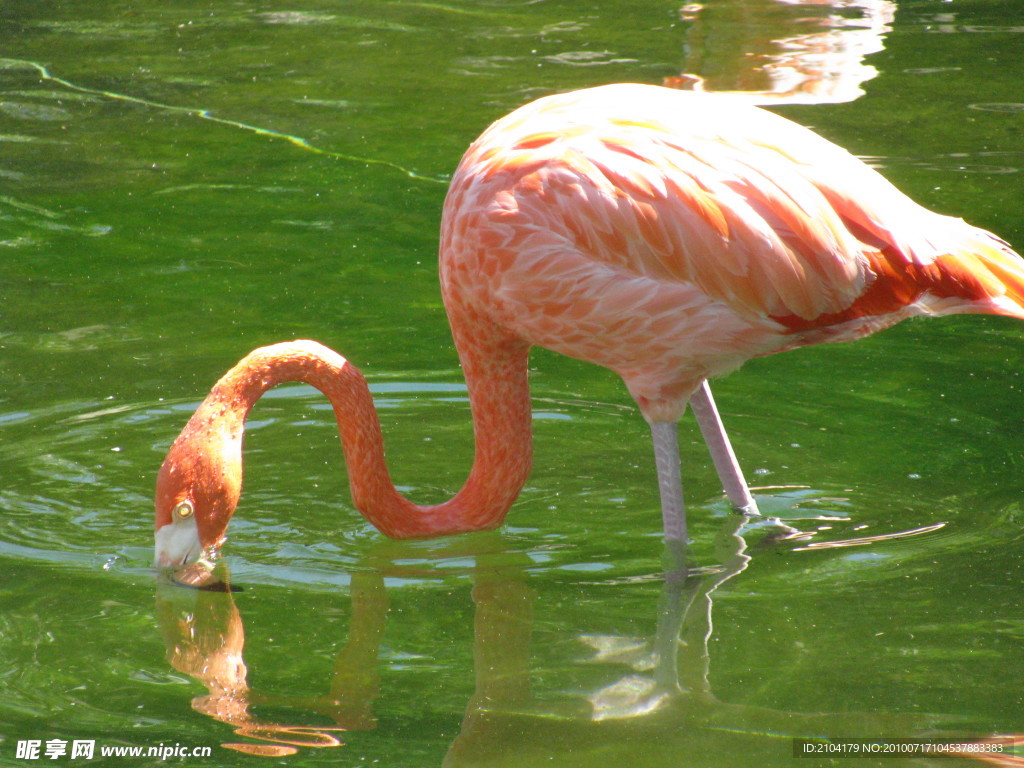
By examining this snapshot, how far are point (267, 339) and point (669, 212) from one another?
2.57m

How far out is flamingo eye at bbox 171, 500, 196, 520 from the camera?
4023mm

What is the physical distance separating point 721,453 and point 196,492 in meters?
1.72

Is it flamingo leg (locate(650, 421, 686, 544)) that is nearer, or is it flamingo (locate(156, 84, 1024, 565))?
flamingo (locate(156, 84, 1024, 565))

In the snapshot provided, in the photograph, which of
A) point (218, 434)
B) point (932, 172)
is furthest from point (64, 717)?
point (932, 172)

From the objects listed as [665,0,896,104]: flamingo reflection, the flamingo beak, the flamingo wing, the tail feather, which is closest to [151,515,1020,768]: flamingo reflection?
the flamingo beak

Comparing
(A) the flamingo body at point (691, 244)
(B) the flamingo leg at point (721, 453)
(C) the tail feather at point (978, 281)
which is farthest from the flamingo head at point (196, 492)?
(C) the tail feather at point (978, 281)

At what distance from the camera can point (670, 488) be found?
422cm

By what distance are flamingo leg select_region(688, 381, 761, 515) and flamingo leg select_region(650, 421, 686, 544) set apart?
35cm

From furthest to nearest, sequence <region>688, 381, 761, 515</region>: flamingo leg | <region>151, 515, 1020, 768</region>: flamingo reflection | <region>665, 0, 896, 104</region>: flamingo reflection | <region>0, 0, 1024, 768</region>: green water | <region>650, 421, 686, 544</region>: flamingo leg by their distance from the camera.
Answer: <region>665, 0, 896, 104</region>: flamingo reflection → <region>688, 381, 761, 515</region>: flamingo leg → <region>650, 421, 686, 544</region>: flamingo leg → <region>0, 0, 1024, 768</region>: green water → <region>151, 515, 1020, 768</region>: flamingo reflection

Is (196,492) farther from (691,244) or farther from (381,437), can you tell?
(691,244)

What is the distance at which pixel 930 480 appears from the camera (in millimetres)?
4719

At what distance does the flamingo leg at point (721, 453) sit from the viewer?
4.56 m

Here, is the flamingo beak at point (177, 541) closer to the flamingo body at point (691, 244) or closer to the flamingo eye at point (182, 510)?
the flamingo eye at point (182, 510)

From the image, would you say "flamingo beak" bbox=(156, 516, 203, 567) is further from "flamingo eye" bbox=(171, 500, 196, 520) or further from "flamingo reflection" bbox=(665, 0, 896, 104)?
"flamingo reflection" bbox=(665, 0, 896, 104)
